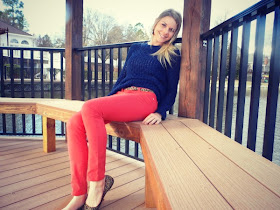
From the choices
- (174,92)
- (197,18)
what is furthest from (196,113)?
(197,18)

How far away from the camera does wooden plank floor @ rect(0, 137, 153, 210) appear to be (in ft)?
4.75

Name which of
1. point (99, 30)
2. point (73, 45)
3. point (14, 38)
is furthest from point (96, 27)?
point (73, 45)

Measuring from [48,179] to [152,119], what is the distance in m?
1.03

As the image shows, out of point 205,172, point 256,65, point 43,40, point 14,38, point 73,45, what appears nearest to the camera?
point 205,172

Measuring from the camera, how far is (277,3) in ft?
3.08

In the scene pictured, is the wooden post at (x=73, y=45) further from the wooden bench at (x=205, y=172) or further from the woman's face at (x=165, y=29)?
the wooden bench at (x=205, y=172)

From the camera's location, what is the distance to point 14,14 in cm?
3794

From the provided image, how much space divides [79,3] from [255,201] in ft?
9.30

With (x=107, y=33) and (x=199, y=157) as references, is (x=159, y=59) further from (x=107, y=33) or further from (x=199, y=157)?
(x=107, y=33)

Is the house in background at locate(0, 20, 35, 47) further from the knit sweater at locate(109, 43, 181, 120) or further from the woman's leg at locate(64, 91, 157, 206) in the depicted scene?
the woman's leg at locate(64, 91, 157, 206)

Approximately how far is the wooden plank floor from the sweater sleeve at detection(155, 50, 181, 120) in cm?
63

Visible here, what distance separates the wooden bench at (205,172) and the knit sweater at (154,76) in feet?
1.09

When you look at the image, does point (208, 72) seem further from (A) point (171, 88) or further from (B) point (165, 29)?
(B) point (165, 29)

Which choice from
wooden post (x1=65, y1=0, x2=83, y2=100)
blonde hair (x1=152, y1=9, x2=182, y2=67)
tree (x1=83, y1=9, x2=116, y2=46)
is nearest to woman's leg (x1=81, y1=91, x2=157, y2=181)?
blonde hair (x1=152, y1=9, x2=182, y2=67)
